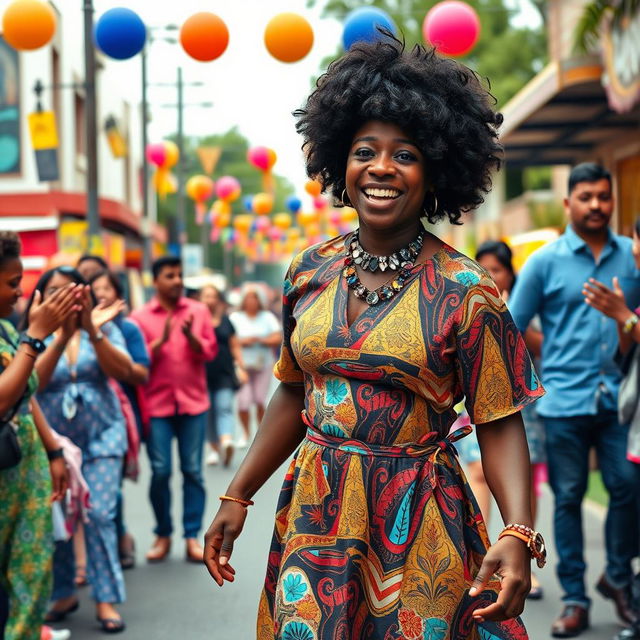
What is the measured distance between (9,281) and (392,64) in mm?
2360

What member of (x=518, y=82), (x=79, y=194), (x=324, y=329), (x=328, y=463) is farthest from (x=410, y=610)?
(x=518, y=82)

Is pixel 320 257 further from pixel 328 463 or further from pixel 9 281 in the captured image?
pixel 9 281

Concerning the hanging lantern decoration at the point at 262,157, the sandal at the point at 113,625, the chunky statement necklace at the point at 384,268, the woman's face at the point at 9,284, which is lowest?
the sandal at the point at 113,625

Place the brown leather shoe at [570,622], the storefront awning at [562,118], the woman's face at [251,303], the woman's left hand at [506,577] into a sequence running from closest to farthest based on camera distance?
the woman's left hand at [506,577] → the brown leather shoe at [570,622] → the storefront awning at [562,118] → the woman's face at [251,303]

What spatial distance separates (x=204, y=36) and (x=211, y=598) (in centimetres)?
558

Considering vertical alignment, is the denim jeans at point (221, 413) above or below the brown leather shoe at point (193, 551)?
above

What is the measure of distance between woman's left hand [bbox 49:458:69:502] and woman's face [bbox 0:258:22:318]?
858 millimetres

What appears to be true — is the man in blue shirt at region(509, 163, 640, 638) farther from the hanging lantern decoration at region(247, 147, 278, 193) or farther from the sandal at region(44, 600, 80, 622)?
the hanging lantern decoration at region(247, 147, 278, 193)

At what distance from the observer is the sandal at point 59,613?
680cm

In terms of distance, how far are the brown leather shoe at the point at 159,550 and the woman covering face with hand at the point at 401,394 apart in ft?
16.9

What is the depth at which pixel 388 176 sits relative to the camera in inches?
127

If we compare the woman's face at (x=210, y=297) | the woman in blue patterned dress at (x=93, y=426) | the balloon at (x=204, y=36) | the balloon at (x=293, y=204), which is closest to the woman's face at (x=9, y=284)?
the woman in blue patterned dress at (x=93, y=426)

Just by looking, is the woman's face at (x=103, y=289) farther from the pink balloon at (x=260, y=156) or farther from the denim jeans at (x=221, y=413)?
the pink balloon at (x=260, y=156)

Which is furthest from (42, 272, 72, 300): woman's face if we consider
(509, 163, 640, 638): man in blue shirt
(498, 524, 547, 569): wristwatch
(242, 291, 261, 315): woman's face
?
(242, 291, 261, 315): woman's face
